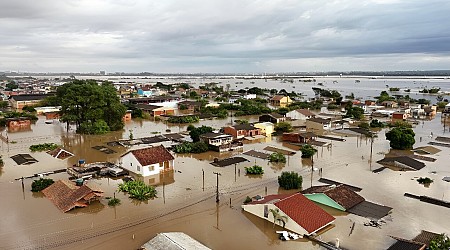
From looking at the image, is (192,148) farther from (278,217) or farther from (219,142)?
(278,217)

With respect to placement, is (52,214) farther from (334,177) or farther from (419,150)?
(419,150)

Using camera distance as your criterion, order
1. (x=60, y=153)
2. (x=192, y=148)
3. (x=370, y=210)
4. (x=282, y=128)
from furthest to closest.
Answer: (x=282, y=128) → (x=192, y=148) → (x=60, y=153) → (x=370, y=210)

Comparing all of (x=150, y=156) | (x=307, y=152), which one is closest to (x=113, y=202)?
(x=150, y=156)

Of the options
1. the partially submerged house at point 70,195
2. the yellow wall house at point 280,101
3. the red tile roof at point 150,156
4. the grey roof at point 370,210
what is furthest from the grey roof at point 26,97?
the grey roof at point 370,210

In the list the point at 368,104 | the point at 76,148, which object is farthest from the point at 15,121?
the point at 368,104

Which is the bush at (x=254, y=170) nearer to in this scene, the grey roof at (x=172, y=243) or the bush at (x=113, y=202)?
the bush at (x=113, y=202)
